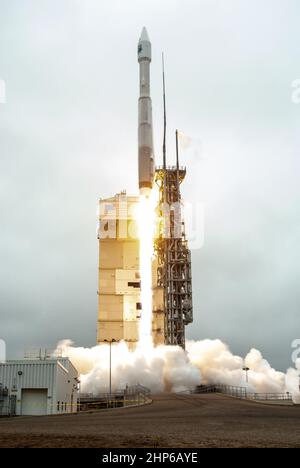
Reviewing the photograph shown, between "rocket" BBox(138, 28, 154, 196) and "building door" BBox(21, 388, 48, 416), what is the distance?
33.0 meters

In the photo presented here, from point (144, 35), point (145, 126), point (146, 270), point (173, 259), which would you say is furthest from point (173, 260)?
point (144, 35)

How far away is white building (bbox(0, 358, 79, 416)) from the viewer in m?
45.5

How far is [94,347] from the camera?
82.4m

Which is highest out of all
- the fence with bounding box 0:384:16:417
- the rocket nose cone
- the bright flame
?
the rocket nose cone

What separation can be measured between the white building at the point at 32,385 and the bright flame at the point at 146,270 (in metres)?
29.8

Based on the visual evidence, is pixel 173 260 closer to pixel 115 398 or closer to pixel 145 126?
pixel 145 126

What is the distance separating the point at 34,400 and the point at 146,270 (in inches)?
1425

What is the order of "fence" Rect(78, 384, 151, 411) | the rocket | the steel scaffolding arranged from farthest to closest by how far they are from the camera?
the steel scaffolding, the rocket, "fence" Rect(78, 384, 151, 411)

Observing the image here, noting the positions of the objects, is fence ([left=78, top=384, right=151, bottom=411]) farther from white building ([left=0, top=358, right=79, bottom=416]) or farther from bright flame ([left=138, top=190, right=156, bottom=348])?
bright flame ([left=138, top=190, right=156, bottom=348])

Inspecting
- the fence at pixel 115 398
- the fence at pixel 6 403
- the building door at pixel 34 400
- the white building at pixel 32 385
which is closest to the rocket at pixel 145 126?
the fence at pixel 115 398

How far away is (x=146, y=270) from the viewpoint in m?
79.9

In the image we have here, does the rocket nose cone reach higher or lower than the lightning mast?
higher

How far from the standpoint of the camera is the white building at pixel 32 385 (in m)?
45.5

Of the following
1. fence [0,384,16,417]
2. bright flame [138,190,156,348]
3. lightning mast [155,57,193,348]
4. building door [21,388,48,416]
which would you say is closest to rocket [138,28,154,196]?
bright flame [138,190,156,348]
